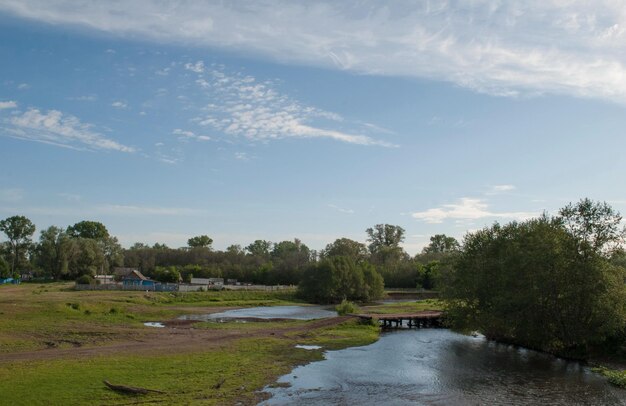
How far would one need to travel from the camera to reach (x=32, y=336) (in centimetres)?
4584

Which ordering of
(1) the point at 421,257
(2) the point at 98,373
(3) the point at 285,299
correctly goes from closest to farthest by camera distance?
(2) the point at 98,373 → (3) the point at 285,299 → (1) the point at 421,257

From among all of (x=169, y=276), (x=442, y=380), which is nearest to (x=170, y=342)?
(x=442, y=380)

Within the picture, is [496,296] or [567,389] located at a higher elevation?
[496,296]

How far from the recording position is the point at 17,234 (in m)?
169

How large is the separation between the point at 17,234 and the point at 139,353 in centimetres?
15383

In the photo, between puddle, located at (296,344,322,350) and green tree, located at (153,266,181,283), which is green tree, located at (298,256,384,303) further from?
puddle, located at (296,344,322,350)

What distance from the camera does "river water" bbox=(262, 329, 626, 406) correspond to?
101 ft

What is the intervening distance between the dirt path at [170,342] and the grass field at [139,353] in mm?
76

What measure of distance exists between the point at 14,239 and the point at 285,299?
10435cm

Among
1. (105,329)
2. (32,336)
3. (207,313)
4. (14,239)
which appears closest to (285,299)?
(207,313)

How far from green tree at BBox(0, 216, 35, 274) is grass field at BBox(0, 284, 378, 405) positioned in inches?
4462

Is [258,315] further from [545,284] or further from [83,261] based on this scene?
[83,261]

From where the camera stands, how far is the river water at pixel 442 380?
30.7 meters

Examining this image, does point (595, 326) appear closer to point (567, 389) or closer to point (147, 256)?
point (567, 389)
